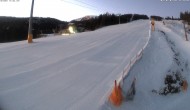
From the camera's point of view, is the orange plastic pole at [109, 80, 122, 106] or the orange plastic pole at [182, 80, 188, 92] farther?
the orange plastic pole at [182, 80, 188, 92]

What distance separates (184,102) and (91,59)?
7643 mm

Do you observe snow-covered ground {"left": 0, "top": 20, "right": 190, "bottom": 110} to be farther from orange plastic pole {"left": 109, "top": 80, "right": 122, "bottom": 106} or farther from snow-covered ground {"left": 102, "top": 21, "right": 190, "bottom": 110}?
orange plastic pole {"left": 109, "top": 80, "right": 122, "bottom": 106}

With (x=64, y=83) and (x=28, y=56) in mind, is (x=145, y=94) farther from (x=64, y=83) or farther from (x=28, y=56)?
(x=28, y=56)

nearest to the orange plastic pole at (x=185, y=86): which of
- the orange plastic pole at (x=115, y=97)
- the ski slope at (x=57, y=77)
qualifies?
the ski slope at (x=57, y=77)

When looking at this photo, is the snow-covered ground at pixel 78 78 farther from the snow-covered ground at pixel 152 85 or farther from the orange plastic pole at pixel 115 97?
the orange plastic pole at pixel 115 97

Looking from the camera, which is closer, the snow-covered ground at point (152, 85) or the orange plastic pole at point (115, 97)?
the orange plastic pole at point (115, 97)

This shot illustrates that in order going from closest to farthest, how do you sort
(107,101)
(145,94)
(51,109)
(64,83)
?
(51,109)
(107,101)
(64,83)
(145,94)

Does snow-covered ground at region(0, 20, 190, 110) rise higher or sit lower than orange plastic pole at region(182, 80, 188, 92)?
higher

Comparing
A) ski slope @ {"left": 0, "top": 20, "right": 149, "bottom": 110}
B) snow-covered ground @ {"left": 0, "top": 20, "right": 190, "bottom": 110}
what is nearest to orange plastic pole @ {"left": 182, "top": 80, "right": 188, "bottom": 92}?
snow-covered ground @ {"left": 0, "top": 20, "right": 190, "bottom": 110}

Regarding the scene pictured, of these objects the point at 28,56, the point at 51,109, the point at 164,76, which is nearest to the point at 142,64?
the point at 164,76

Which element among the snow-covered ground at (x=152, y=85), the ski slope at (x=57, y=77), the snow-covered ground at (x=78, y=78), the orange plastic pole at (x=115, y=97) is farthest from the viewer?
the snow-covered ground at (x=152, y=85)

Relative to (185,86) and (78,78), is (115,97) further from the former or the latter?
(185,86)

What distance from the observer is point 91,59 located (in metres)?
20.3

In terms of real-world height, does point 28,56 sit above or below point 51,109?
above
